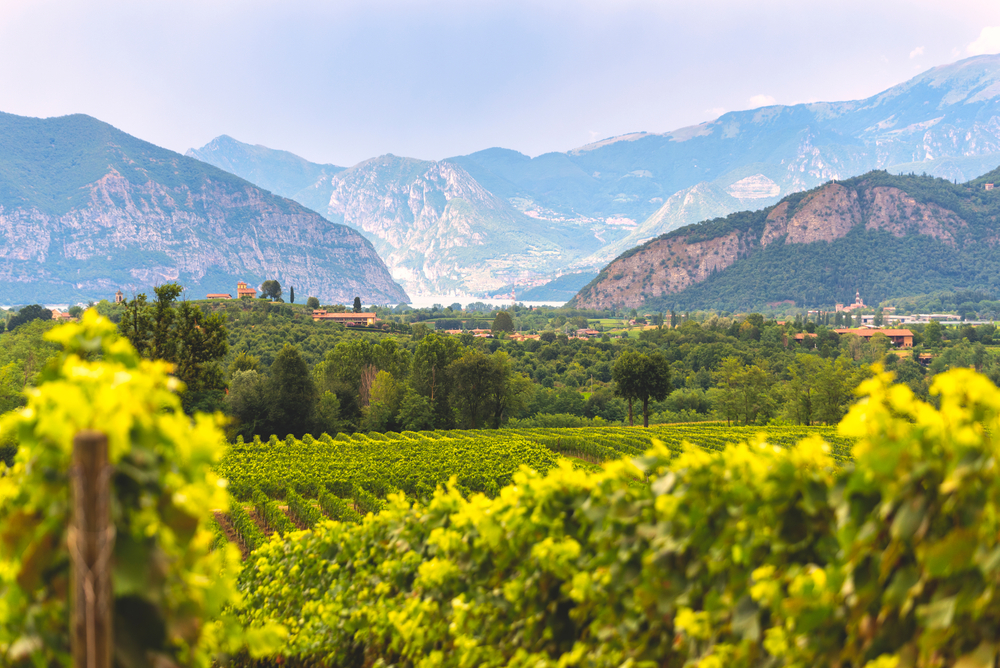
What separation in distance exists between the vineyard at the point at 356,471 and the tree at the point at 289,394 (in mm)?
8201

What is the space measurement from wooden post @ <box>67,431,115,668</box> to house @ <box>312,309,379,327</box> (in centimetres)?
11787

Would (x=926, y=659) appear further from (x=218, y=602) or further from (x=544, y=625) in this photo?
(x=218, y=602)

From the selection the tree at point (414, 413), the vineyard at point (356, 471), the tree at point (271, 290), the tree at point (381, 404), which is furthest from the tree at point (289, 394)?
the tree at point (271, 290)

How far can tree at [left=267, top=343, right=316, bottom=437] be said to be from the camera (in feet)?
166

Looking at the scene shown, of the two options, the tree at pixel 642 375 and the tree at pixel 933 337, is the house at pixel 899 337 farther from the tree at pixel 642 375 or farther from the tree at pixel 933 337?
the tree at pixel 642 375

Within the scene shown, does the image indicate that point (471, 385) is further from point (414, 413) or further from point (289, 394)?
point (289, 394)

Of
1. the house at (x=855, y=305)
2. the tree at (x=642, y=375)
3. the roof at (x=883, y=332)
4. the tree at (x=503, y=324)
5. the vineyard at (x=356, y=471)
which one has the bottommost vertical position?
the vineyard at (x=356, y=471)

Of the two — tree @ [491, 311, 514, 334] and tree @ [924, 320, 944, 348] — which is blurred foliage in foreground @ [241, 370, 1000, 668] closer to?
tree @ [924, 320, 944, 348]

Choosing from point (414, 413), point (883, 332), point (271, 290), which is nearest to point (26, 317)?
point (271, 290)

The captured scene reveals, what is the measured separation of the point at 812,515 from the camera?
2.22 metres

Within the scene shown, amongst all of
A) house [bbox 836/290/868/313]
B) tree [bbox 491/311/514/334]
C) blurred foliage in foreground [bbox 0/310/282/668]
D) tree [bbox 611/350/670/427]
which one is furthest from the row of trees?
house [bbox 836/290/868/313]

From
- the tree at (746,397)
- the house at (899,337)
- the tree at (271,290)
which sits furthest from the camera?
the tree at (271,290)

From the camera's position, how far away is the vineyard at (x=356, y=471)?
75.2ft

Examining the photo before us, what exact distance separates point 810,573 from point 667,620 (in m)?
0.74
